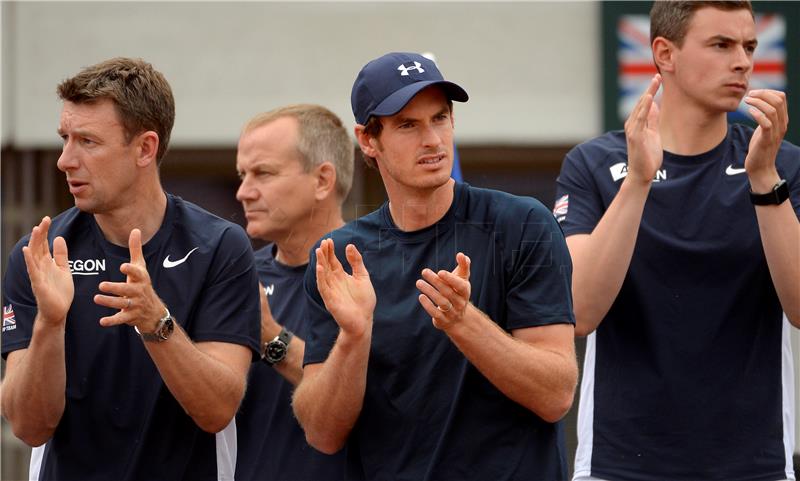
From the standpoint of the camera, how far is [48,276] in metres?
3.66

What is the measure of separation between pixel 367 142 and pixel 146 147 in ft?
2.46

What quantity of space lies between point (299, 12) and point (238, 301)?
19.9ft

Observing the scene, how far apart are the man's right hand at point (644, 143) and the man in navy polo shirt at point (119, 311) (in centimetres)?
126

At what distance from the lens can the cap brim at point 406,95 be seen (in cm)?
360

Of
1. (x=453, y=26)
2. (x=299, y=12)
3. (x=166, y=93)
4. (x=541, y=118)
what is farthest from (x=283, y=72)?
(x=166, y=93)

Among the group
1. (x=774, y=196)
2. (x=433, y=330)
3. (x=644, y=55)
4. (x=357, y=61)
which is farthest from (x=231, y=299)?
(x=644, y=55)

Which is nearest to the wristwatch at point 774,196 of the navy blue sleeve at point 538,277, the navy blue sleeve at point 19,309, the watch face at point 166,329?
the navy blue sleeve at point 538,277

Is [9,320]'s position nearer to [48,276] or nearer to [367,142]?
[48,276]

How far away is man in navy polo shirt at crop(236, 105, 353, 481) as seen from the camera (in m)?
4.51

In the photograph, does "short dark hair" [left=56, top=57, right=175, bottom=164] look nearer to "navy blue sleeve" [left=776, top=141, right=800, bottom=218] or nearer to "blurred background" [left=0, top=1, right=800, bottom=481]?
"navy blue sleeve" [left=776, top=141, right=800, bottom=218]

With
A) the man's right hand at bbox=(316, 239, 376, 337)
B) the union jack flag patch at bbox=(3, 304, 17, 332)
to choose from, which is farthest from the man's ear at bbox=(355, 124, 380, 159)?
the union jack flag patch at bbox=(3, 304, 17, 332)

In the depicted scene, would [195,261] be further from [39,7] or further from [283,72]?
[39,7]

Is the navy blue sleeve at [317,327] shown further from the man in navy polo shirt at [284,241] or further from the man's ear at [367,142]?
the man in navy polo shirt at [284,241]

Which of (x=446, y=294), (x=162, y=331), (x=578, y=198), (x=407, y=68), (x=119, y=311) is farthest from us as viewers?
(x=578, y=198)
